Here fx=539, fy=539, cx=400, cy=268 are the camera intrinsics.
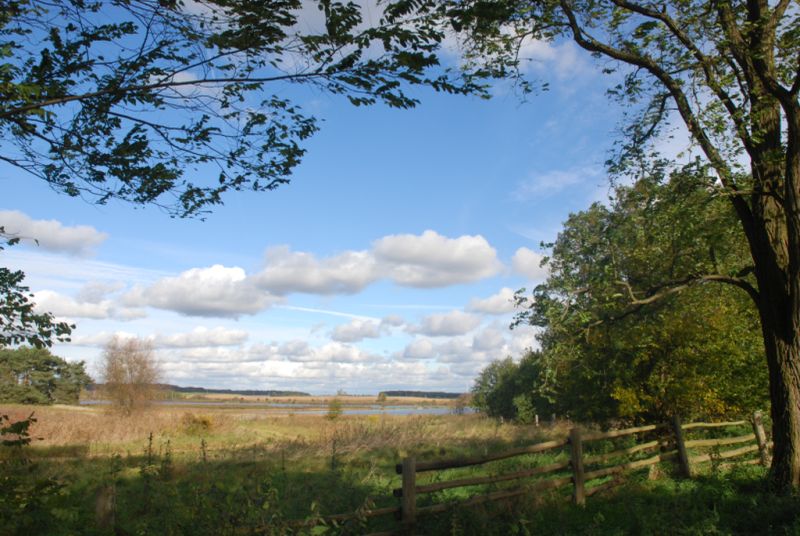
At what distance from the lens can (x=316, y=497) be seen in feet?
33.0

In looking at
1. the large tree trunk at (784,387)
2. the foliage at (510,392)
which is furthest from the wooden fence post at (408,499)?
the foliage at (510,392)

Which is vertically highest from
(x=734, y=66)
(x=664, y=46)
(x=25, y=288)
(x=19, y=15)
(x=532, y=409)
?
(x=664, y=46)

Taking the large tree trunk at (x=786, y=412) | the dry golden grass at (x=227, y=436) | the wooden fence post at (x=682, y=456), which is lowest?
the dry golden grass at (x=227, y=436)

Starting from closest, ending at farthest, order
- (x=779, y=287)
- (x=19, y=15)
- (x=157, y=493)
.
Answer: (x=19, y=15) < (x=779, y=287) < (x=157, y=493)

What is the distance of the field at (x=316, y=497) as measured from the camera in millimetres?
5211

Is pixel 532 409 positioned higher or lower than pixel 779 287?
lower

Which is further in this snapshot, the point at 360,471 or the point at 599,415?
the point at 599,415

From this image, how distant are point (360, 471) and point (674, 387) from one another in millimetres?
8884

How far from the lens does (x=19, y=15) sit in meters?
4.82

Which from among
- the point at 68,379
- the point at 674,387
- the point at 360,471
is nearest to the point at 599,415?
the point at 674,387

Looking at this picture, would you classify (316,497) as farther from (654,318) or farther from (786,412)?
(654,318)

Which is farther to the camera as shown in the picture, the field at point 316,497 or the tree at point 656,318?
the tree at point 656,318

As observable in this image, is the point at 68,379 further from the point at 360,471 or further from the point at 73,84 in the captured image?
the point at 73,84

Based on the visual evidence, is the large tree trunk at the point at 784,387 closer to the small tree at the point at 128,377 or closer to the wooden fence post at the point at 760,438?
the wooden fence post at the point at 760,438
